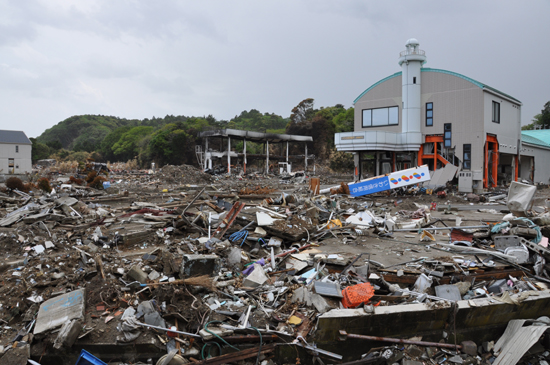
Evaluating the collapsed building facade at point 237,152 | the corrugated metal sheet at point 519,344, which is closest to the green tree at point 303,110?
the collapsed building facade at point 237,152

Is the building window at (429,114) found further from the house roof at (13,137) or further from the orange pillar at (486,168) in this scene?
the house roof at (13,137)

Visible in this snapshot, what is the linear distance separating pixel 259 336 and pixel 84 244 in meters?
4.91

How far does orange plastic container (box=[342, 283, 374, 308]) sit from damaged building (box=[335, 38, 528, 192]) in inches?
675

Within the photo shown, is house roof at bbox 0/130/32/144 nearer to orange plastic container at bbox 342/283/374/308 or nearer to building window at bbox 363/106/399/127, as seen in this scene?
building window at bbox 363/106/399/127

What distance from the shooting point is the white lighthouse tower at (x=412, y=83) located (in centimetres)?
2234

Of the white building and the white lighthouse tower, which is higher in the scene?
the white lighthouse tower

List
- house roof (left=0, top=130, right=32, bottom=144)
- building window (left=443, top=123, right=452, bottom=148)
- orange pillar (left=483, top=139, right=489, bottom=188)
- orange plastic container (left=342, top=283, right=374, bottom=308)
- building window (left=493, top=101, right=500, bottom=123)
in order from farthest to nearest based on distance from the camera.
Result: house roof (left=0, top=130, right=32, bottom=144), building window (left=493, top=101, right=500, bottom=123), building window (left=443, top=123, right=452, bottom=148), orange pillar (left=483, top=139, right=489, bottom=188), orange plastic container (left=342, top=283, right=374, bottom=308)

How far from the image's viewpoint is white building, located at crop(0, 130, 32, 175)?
40781 millimetres

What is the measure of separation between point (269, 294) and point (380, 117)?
21.0 metres

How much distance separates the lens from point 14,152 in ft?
136

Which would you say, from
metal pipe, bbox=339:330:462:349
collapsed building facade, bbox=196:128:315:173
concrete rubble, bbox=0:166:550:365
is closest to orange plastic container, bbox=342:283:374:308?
concrete rubble, bbox=0:166:550:365

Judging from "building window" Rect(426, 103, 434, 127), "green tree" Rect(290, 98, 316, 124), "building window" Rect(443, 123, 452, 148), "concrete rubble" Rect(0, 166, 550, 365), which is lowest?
"concrete rubble" Rect(0, 166, 550, 365)

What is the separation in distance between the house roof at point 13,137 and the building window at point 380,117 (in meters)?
39.6

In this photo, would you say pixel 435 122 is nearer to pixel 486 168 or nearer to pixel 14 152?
pixel 486 168
